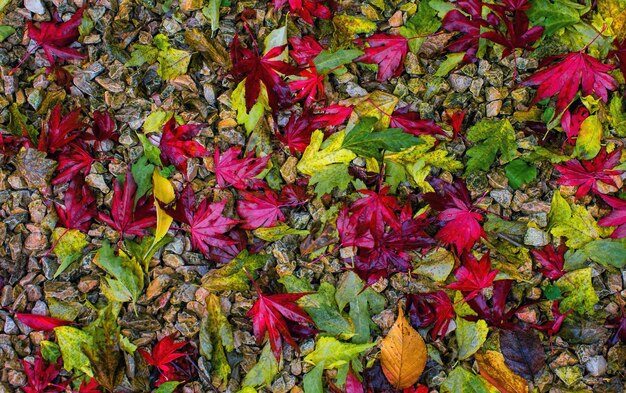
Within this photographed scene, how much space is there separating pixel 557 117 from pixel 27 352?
1710mm

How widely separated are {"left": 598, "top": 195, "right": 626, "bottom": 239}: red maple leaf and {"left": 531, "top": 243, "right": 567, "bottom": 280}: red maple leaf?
14 cm

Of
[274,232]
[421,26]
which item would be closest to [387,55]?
[421,26]

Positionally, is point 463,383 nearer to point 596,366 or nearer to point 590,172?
point 596,366

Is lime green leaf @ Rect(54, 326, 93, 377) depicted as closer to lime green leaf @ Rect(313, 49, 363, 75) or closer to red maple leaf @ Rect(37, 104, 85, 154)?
red maple leaf @ Rect(37, 104, 85, 154)

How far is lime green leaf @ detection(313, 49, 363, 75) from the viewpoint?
5.68 feet

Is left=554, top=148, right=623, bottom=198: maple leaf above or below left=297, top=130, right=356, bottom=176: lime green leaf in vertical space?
below

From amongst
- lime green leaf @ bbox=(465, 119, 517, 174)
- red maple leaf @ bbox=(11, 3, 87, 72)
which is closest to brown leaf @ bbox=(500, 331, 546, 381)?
lime green leaf @ bbox=(465, 119, 517, 174)

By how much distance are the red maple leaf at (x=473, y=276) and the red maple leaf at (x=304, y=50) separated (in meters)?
0.77

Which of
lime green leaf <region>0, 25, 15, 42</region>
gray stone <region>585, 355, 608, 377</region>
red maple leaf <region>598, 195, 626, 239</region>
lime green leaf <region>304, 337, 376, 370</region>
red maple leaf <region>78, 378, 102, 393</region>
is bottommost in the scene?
red maple leaf <region>78, 378, 102, 393</region>

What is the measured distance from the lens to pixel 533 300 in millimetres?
1656

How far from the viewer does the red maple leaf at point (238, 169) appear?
1.71 metres

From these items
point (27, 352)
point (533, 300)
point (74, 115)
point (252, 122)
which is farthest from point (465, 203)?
point (27, 352)

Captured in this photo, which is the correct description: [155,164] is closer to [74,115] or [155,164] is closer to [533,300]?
[74,115]

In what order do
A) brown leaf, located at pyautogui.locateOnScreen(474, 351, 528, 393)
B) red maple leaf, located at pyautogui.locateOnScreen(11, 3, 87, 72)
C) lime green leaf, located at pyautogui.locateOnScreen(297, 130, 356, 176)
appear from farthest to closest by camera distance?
red maple leaf, located at pyautogui.locateOnScreen(11, 3, 87, 72), lime green leaf, located at pyautogui.locateOnScreen(297, 130, 356, 176), brown leaf, located at pyautogui.locateOnScreen(474, 351, 528, 393)
